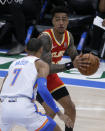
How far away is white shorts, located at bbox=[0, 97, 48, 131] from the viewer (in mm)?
4152

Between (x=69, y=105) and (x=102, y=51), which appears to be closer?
(x=69, y=105)

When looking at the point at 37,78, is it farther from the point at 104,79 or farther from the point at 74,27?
the point at 74,27

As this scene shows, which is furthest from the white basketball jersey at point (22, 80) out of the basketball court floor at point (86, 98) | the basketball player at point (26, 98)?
the basketball court floor at point (86, 98)

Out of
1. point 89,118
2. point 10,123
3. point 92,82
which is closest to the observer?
point 10,123

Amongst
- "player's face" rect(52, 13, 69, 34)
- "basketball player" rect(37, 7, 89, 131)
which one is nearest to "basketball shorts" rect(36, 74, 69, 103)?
"basketball player" rect(37, 7, 89, 131)

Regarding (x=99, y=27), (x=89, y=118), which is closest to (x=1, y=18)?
(x=99, y=27)

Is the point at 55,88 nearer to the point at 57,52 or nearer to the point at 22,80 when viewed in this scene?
the point at 57,52

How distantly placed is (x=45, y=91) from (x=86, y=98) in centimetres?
329

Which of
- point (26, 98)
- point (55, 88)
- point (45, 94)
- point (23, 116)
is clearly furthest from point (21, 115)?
point (55, 88)

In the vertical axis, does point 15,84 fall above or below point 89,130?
above

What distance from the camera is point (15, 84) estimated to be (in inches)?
167

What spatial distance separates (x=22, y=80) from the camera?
4242 millimetres

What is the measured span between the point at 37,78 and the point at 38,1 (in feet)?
20.5

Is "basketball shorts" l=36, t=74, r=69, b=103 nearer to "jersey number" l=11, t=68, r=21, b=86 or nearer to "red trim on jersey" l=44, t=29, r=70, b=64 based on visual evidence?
"red trim on jersey" l=44, t=29, r=70, b=64
